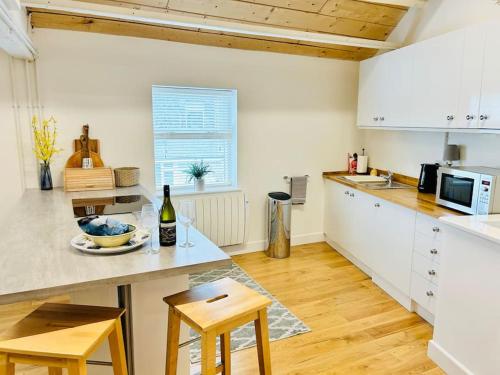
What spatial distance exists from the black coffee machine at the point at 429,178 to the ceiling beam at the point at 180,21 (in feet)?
4.43

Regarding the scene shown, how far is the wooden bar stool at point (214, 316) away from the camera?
1366 millimetres

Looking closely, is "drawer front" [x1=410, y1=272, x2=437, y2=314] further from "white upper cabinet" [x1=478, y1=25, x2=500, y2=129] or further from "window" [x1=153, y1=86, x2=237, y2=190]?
"window" [x1=153, y1=86, x2=237, y2=190]

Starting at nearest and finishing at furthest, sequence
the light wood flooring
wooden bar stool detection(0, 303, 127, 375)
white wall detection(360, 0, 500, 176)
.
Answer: wooden bar stool detection(0, 303, 127, 375), the light wood flooring, white wall detection(360, 0, 500, 176)

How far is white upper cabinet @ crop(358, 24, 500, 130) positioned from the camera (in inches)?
98.7

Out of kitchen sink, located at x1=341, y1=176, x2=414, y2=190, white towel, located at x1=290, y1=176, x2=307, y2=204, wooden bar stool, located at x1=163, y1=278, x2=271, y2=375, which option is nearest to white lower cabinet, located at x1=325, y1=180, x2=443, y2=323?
kitchen sink, located at x1=341, y1=176, x2=414, y2=190

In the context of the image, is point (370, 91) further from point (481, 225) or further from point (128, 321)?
point (128, 321)

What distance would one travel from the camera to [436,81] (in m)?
2.95

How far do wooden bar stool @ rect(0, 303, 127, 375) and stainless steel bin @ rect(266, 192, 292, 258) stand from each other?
265cm

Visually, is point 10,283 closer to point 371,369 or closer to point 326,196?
point 371,369

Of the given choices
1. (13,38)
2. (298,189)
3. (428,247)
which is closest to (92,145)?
(13,38)

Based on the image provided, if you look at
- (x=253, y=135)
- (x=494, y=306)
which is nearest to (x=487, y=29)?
(x=494, y=306)

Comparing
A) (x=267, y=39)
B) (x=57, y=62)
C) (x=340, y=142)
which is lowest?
(x=340, y=142)

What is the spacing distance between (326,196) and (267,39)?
6.26 feet

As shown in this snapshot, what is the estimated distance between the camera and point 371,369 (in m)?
2.24
